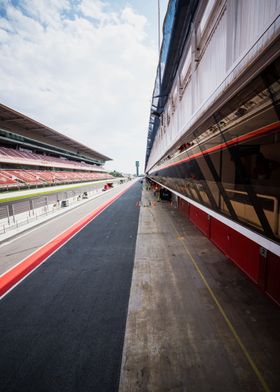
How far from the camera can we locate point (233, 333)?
4305 mm

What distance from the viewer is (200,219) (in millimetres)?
11664

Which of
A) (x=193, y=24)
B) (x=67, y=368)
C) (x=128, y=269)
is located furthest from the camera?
(x=128, y=269)

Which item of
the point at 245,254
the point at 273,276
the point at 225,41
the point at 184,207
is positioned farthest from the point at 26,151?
the point at 273,276

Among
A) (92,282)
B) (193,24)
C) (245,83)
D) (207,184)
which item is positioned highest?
(193,24)

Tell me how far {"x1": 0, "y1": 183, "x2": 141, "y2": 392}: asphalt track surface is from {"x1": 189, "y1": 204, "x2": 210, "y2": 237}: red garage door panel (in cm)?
483

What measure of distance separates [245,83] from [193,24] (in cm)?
512

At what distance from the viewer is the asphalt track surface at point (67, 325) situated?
140 inches

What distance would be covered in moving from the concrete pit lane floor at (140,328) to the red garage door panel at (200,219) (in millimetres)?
2513

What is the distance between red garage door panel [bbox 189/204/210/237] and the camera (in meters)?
10.5

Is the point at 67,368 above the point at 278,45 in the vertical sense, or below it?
below

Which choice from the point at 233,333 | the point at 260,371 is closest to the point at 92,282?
the point at 233,333

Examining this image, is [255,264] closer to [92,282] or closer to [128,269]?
[128,269]

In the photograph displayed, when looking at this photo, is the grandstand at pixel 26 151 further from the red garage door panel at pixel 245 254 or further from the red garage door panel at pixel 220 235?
the red garage door panel at pixel 245 254

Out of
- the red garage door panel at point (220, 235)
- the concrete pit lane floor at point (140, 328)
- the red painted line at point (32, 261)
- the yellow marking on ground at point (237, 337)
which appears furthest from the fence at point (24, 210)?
the red garage door panel at point (220, 235)
